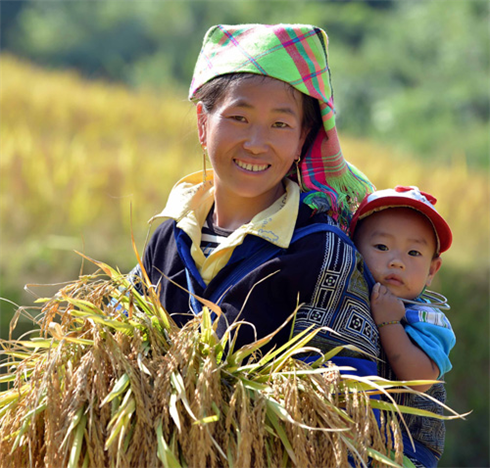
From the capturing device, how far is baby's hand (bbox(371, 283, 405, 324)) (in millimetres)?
2195

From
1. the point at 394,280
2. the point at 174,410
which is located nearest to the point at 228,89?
the point at 394,280

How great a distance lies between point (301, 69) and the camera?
2.30m

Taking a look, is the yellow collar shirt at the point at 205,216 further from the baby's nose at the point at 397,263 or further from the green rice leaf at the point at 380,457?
the green rice leaf at the point at 380,457

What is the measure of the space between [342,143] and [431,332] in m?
6.85

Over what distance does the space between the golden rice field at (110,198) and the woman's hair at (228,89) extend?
1422 millimetres

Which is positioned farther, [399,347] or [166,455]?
[399,347]

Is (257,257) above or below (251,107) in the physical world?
below

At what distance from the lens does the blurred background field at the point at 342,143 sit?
5273mm

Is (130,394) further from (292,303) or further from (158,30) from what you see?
(158,30)

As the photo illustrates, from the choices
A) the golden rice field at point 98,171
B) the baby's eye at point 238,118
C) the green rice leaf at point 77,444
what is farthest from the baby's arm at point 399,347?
the golden rice field at point 98,171

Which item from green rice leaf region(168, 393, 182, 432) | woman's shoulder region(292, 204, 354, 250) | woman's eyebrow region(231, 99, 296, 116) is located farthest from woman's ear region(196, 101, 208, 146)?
green rice leaf region(168, 393, 182, 432)

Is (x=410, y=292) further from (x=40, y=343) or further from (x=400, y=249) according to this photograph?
(x=40, y=343)

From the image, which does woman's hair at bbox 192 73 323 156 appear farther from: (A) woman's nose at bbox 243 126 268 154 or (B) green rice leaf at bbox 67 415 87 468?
(B) green rice leaf at bbox 67 415 87 468

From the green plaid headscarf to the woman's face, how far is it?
0.05 meters
